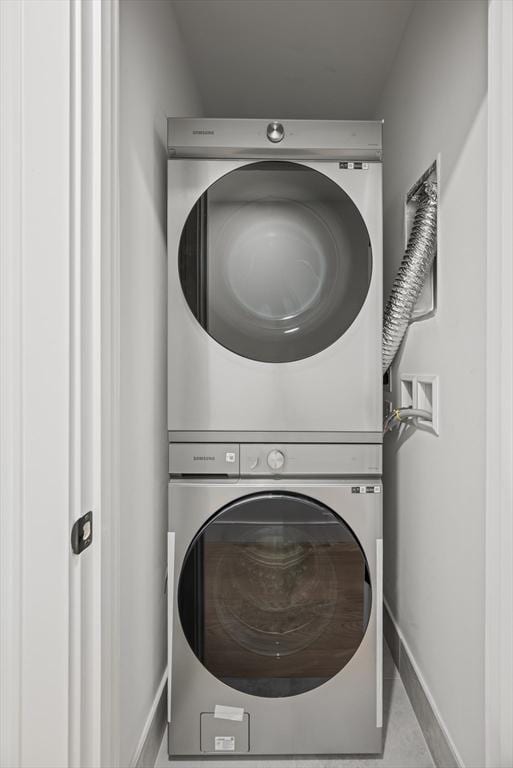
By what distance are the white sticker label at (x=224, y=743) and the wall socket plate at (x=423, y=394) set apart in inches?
43.2

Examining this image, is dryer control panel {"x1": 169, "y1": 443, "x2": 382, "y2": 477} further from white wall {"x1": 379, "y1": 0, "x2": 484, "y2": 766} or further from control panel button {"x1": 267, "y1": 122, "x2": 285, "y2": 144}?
control panel button {"x1": 267, "y1": 122, "x2": 285, "y2": 144}

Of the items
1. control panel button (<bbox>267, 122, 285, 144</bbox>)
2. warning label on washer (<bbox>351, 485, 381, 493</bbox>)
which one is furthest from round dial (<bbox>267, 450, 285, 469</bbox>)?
control panel button (<bbox>267, 122, 285, 144</bbox>)

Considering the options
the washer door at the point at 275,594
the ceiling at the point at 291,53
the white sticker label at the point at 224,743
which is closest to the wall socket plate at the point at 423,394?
the washer door at the point at 275,594

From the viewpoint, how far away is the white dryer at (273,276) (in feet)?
4.68

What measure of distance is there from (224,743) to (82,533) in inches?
41.4

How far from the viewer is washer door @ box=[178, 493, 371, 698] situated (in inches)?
56.6

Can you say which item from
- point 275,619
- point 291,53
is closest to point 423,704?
point 275,619
